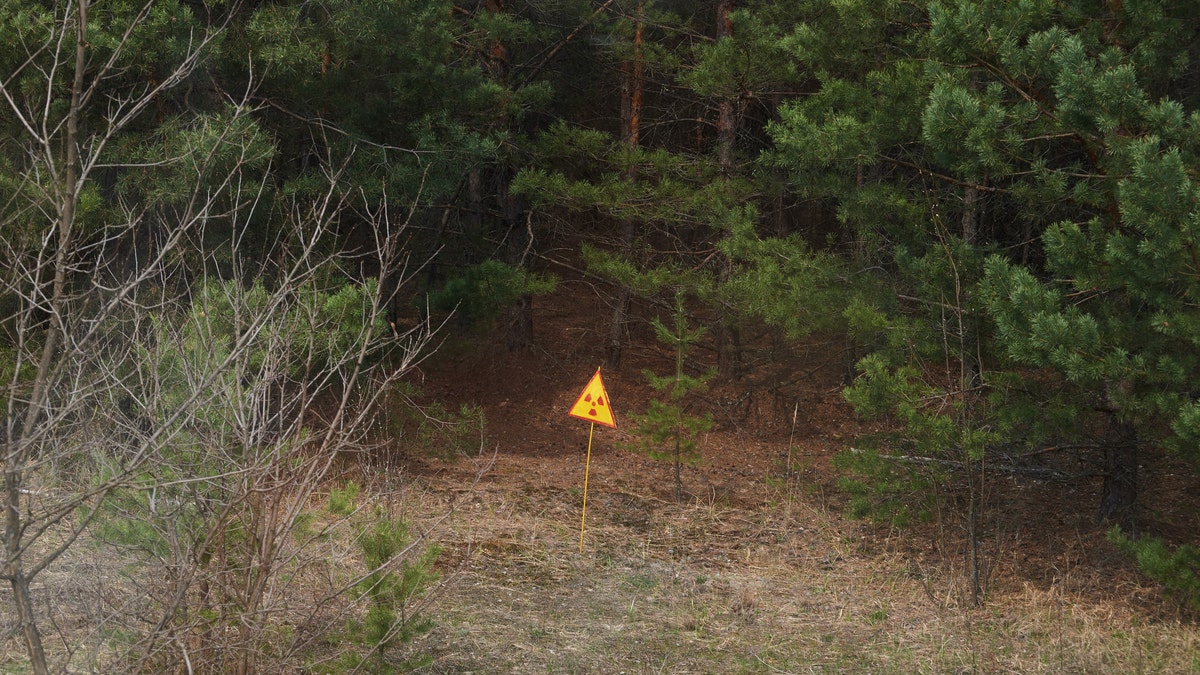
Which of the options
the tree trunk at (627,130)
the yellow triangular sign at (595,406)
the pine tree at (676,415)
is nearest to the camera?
the yellow triangular sign at (595,406)

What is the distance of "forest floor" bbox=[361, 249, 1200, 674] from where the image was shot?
658 centimetres

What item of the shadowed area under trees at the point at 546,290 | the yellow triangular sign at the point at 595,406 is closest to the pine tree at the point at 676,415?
the shadowed area under trees at the point at 546,290

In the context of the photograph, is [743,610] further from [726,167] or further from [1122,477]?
[726,167]

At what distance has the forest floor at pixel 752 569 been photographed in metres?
6.58

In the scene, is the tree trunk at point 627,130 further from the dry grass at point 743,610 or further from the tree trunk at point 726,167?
the dry grass at point 743,610

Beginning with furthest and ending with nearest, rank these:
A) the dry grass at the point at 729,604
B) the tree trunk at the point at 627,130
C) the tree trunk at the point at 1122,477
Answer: the tree trunk at the point at 627,130 → the tree trunk at the point at 1122,477 → the dry grass at the point at 729,604

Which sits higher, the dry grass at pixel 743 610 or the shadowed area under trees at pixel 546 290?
the shadowed area under trees at pixel 546 290

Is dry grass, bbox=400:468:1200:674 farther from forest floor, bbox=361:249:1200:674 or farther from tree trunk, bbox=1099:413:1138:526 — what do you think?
tree trunk, bbox=1099:413:1138:526

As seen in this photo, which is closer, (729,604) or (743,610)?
(743,610)

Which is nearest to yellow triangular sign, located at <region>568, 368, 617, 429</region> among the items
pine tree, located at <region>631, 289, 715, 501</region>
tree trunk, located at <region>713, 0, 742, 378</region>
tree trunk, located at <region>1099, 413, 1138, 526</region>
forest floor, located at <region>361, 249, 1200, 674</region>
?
forest floor, located at <region>361, 249, 1200, 674</region>

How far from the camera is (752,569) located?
8578mm

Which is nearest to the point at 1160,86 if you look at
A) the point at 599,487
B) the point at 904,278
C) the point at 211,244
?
the point at 904,278

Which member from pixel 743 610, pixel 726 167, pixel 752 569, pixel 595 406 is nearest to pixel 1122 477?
pixel 752 569

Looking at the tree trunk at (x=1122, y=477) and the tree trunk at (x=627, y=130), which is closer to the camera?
the tree trunk at (x=1122, y=477)
